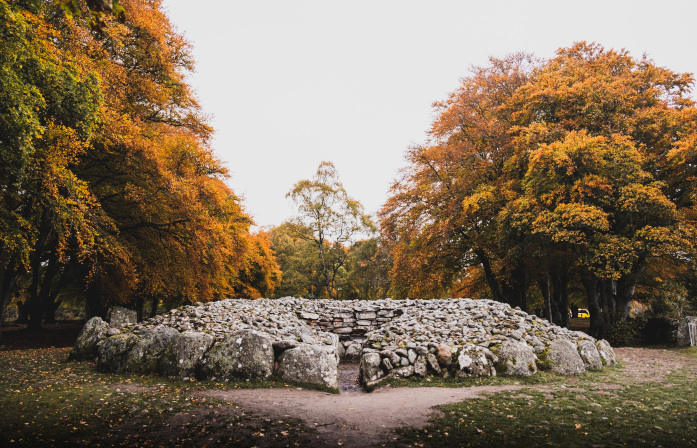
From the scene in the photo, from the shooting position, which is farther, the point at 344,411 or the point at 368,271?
the point at 368,271

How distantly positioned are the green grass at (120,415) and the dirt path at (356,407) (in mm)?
482

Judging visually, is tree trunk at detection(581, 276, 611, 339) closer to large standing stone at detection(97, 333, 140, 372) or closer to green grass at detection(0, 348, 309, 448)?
green grass at detection(0, 348, 309, 448)

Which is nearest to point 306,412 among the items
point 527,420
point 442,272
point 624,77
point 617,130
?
point 527,420

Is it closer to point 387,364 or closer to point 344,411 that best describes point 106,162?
point 387,364

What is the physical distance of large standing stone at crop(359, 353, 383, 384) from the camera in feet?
34.0

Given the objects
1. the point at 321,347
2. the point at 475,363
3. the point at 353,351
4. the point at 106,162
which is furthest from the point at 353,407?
the point at 106,162

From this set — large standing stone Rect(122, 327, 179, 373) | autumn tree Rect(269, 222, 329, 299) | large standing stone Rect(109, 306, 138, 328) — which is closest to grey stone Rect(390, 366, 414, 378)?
large standing stone Rect(122, 327, 179, 373)

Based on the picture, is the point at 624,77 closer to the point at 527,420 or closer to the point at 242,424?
the point at 527,420

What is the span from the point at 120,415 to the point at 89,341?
23.0 feet

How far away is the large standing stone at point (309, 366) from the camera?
959 centimetres

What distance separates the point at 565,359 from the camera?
35.5 feet

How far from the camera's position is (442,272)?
22.2m

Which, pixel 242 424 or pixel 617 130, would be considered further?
pixel 617 130

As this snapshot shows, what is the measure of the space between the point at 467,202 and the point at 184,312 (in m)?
14.1
